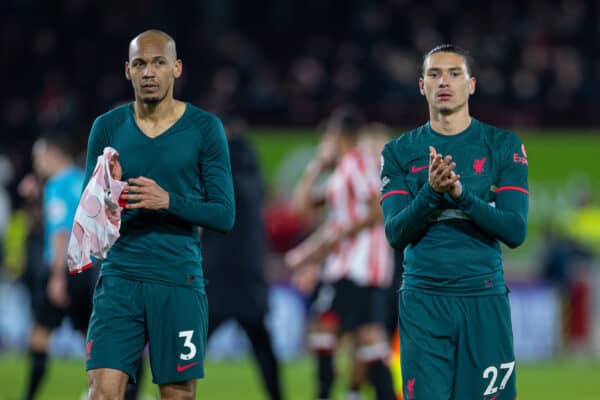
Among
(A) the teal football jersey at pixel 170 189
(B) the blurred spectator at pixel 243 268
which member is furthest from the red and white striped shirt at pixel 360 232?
(A) the teal football jersey at pixel 170 189

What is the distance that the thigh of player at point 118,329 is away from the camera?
194 inches

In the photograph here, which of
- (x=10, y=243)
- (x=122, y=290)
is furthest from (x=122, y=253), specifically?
(x=10, y=243)

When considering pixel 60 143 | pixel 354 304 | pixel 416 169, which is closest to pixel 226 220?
pixel 416 169

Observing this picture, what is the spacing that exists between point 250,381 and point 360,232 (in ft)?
14.2

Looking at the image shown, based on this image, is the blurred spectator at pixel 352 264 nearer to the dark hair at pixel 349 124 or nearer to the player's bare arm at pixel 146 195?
the dark hair at pixel 349 124

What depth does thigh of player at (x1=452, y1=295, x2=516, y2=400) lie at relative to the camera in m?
4.73

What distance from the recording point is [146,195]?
4.78m

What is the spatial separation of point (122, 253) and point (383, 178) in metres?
1.23

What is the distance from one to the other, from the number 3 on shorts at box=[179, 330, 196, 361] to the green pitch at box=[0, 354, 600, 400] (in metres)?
5.32

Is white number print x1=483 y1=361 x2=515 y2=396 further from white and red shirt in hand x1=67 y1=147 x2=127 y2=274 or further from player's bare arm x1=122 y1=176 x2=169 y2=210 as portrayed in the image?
white and red shirt in hand x1=67 y1=147 x2=127 y2=274

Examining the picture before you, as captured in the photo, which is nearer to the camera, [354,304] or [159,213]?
[159,213]

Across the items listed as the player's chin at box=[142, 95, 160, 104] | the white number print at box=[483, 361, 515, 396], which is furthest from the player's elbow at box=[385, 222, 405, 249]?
the player's chin at box=[142, 95, 160, 104]

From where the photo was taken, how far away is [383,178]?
196 inches

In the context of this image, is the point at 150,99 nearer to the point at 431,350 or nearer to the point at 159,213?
the point at 159,213
